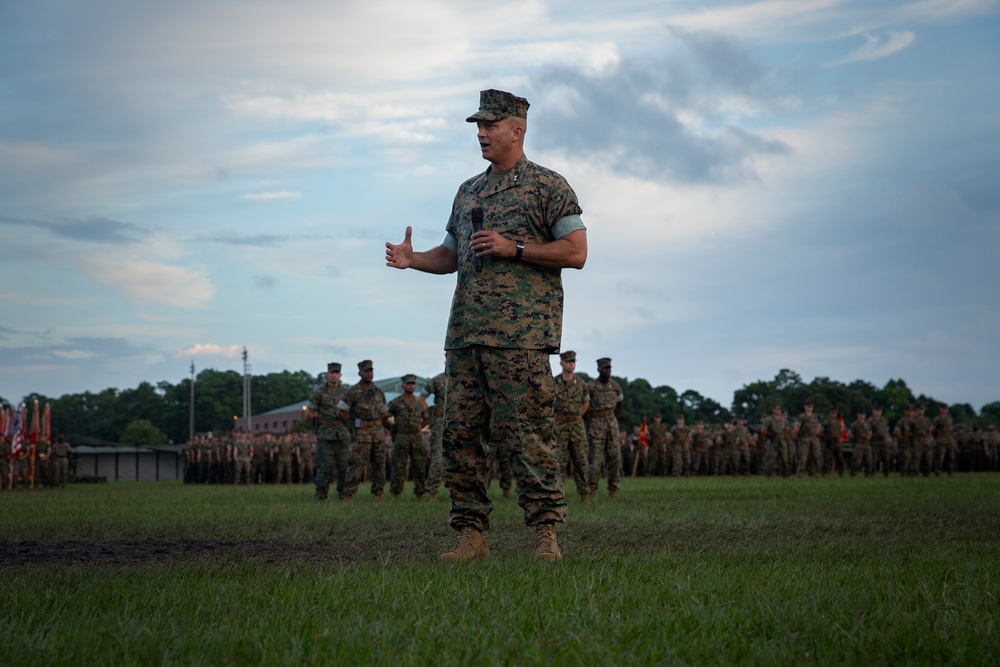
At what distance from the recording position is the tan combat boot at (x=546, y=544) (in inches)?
243

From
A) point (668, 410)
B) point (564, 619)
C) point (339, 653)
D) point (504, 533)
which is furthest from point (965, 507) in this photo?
point (668, 410)

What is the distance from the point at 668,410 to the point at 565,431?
311ft

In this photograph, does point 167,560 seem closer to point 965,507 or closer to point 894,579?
point 894,579

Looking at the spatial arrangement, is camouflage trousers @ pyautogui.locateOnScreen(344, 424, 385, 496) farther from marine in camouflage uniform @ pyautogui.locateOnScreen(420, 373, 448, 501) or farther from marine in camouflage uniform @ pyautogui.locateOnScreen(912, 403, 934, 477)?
marine in camouflage uniform @ pyautogui.locateOnScreen(912, 403, 934, 477)

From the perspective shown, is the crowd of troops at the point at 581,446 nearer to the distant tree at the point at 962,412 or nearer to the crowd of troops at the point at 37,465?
the crowd of troops at the point at 37,465

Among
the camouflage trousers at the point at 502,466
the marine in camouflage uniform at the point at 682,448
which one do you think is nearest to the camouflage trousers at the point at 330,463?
A: the camouflage trousers at the point at 502,466

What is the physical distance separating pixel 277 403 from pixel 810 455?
108030 millimetres

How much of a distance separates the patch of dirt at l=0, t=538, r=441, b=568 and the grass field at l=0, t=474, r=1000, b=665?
3 centimetres

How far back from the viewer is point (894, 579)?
4965mm

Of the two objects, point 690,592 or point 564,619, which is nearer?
point 564,619

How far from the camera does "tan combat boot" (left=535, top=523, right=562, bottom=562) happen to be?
6.16 metres

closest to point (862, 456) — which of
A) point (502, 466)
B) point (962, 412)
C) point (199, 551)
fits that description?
point (502, 466)

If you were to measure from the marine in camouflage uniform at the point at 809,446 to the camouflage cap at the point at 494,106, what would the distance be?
101 feet

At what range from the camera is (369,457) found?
757 inches
